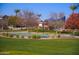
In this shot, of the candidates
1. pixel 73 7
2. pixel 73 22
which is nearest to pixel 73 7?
pixel 73 7

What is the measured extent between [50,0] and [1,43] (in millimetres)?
713

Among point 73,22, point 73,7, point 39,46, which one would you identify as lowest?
point 39,46

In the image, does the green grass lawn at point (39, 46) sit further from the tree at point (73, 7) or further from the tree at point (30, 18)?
the tree at point (73, 7)

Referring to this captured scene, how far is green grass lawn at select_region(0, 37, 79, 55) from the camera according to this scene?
2.24 m

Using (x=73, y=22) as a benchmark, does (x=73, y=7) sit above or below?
above

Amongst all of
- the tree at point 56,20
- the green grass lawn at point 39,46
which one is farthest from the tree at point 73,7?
the green grass lawn at point 39,46

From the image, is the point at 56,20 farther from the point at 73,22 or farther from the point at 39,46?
the point at 39,46

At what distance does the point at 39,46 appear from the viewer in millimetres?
2260

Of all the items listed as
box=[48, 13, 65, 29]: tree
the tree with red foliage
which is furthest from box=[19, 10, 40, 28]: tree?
the tree with red foliage

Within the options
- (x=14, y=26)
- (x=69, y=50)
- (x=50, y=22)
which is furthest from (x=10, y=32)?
(x=69, y=50)

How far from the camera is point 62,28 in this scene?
2275 millimetres

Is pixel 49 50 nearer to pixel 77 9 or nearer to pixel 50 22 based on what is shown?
pixel 50 22

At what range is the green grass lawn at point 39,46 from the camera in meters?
2.24

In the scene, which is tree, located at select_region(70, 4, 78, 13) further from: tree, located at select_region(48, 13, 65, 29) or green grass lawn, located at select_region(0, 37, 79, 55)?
green grass lawn, located at select_region(0, 37, 79, 55)
